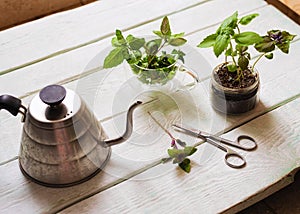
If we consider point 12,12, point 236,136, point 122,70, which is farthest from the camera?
point 12,12

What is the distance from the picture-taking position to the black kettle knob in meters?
0.89

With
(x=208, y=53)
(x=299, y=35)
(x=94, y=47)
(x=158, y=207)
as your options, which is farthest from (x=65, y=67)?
(x=299, y=35)

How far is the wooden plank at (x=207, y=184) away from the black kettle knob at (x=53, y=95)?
198 mm

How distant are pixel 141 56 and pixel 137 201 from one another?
0.32 metres

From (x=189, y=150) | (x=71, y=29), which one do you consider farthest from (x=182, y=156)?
(x=71, y=29)

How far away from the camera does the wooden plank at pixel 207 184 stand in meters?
0.95

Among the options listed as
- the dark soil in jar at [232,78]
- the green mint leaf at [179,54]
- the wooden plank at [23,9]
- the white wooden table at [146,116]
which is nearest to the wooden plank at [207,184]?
the white wooden table at [146,116]

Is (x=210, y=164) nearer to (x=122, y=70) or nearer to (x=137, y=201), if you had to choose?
(x=137, y=201)

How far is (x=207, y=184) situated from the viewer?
3.22 feet

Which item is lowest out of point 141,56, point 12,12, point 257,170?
point 12,12

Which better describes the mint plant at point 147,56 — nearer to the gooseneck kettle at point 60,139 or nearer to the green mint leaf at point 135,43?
the green mint leaf at point 135,43

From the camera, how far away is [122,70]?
3.99ft

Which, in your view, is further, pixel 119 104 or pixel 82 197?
pixel 119 104

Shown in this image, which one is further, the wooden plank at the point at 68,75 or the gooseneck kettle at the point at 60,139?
the wooden plank at the point at 68,75
